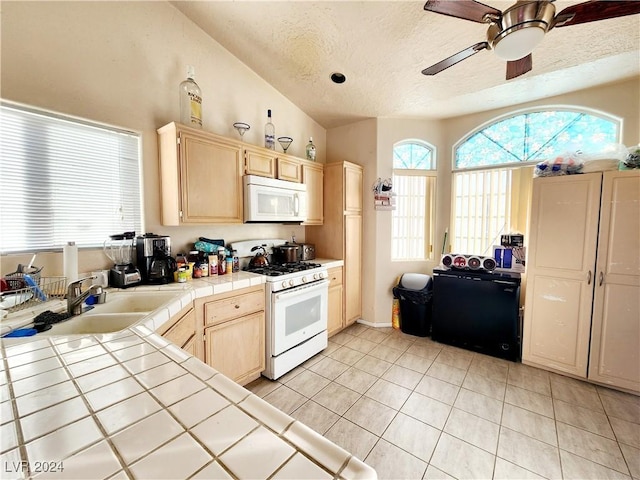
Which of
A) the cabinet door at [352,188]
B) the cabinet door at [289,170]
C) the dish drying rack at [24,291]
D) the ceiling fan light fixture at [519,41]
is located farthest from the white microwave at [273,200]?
the ceiling fan light fixture at [519,41]

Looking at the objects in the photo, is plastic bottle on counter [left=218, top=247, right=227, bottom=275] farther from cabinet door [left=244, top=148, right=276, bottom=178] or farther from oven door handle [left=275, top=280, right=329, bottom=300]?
cabinet door [left=244, top=148, right=276, bottom=178]

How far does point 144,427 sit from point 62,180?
1.95 metres

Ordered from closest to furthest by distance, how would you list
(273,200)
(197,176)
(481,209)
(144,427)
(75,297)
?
(144,427) < (75,297) < (197,176) < (273,200) < (481,209)

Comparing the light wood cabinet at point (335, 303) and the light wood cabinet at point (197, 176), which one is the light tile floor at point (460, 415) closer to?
the light wood cabinet at point (335, 303)

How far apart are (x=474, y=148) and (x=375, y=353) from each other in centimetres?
287

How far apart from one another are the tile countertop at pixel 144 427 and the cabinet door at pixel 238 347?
1.24 m

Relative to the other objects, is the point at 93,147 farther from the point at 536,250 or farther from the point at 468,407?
the point at 536,250

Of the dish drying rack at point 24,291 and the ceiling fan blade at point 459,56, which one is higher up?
the ceiling fan blade at point 459,56

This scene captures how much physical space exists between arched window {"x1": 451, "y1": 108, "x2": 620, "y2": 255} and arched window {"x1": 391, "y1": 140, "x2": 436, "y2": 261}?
0.32 meters

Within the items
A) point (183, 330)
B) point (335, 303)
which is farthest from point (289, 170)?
point (183, 330)

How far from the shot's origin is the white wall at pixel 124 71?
5.09ft

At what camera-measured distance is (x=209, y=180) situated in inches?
85.5

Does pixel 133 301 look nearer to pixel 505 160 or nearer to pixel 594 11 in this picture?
pixel 594 11

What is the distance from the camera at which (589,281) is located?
7.52 ft
